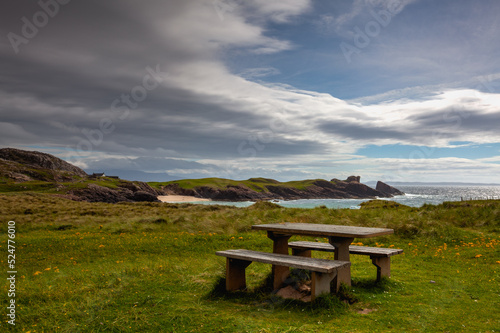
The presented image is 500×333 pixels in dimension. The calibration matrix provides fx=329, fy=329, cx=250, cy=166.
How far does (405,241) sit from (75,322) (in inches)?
448

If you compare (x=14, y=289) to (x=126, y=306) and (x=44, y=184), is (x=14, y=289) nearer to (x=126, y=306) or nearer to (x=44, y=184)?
(x=126, y=306)

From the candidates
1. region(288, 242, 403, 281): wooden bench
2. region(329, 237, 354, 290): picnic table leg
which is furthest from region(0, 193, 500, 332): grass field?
region(329, 237, 354, 290): picnic table leg

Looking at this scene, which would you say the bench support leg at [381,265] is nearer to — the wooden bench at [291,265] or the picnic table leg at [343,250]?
the picnic table leg at [343,250]

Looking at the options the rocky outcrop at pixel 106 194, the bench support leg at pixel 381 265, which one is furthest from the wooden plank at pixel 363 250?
the rocky outcrop at pixel 106 194

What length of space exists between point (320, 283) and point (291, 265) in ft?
2.17

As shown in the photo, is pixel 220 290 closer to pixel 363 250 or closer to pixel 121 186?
pixel 363 250

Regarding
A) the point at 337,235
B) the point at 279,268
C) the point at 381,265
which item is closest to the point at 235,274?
the point at 279,268

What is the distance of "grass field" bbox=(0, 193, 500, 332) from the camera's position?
5180mm

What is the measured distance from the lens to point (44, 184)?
65750 millimetres

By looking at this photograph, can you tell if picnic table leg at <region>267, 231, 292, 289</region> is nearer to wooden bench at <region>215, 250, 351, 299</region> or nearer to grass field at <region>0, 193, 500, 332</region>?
wooden bench at <region>215, 250, 351, 299</region>

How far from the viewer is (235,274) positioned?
6801 mm

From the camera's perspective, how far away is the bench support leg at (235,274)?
6.69 meters

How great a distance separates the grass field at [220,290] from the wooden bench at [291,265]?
0.21 metres

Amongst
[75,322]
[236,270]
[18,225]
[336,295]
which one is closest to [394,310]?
[336,295]
